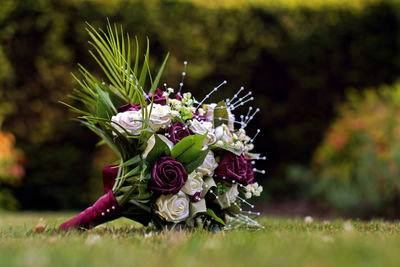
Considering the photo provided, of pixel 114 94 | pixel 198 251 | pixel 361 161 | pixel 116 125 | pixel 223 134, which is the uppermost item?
pixel 361 161

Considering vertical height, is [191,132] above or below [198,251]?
above

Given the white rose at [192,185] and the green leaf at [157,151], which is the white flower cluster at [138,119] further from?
the white rose at [192,185]

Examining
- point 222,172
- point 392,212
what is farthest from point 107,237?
point 392,212

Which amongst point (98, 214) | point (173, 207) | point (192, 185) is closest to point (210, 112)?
point (192, 185)

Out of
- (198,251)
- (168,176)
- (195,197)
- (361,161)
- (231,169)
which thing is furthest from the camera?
(361,161)

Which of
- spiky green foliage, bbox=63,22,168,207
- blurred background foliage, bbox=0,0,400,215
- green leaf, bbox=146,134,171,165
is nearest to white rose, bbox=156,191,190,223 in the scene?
spiky green foliage, bbox=63,22,168,207

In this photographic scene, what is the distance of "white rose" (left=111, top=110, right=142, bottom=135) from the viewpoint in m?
2.95

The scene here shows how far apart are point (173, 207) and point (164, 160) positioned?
0.87 feet

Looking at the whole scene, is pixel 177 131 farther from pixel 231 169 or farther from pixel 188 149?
pixel 231 169

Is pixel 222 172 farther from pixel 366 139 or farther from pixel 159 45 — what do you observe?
pixel 159 45

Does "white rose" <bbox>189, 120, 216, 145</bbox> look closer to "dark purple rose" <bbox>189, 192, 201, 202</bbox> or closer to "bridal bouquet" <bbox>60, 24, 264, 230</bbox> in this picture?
"bridal bouquet" <bbox>60, 24, 264, 230</bbox>

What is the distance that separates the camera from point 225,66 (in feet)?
27.2

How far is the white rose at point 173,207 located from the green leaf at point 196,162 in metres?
0.14

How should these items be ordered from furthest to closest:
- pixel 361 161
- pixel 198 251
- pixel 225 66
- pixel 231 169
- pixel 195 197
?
1. pixel 225 66
2. pixel 361 161
3. pixel 231 169
4. pixel 195 197
5. pixel 198 251
